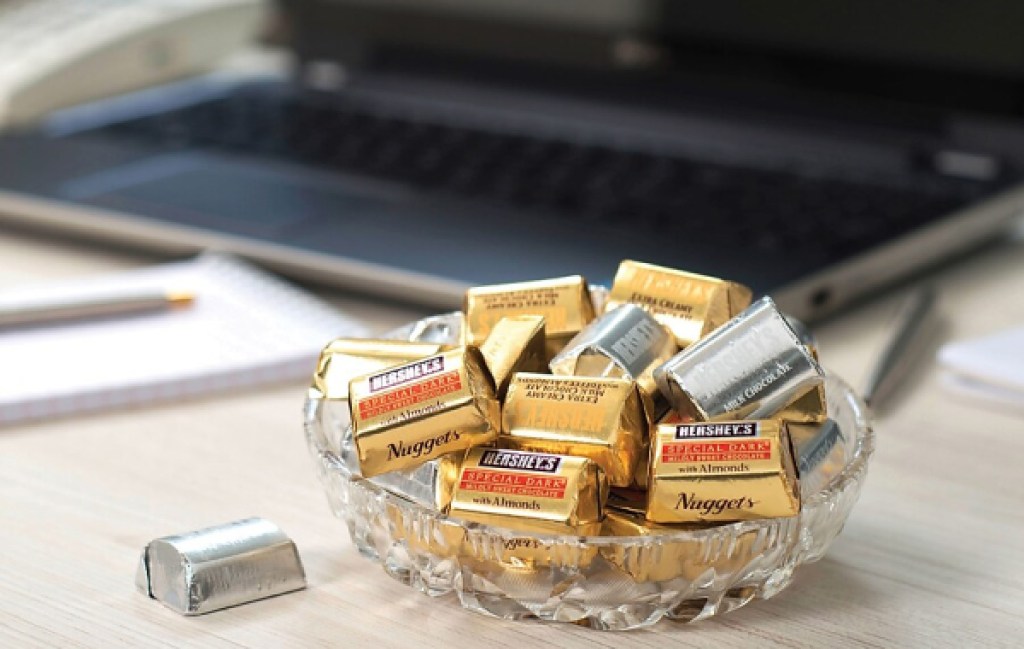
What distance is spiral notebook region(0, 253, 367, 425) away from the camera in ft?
2.53

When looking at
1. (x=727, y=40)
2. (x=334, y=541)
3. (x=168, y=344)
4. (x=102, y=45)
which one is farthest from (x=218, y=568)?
(x=102, y=45)

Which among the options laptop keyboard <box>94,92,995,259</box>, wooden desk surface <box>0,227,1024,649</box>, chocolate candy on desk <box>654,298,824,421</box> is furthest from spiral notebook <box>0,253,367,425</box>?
chocolate candy on desk <box>654,298,824,421</box>

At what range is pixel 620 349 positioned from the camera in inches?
22.4

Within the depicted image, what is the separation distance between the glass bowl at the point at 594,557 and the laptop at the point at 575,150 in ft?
0.96

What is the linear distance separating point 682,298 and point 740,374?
0.08 metres

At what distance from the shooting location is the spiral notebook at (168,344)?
30.4 inches

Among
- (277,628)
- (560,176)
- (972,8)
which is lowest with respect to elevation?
(277,628)

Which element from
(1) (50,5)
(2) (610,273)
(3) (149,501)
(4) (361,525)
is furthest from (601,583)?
(1) (50,5)

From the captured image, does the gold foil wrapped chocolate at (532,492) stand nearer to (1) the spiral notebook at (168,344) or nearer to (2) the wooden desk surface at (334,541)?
(2) the wooden desk surface at (334,541)

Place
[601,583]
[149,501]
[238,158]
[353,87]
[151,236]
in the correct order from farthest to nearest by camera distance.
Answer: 1. [353,87]
2. [238,158]
3. [151,236]
4. [149,501]
5. [601,583]

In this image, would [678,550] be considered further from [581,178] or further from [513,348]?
[581,178]

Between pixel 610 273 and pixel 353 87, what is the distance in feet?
1.58

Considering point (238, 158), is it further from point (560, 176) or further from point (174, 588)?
point (174, 588)

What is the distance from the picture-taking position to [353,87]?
129 centimetres
